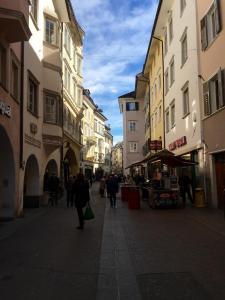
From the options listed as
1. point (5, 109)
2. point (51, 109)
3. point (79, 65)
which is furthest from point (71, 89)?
point (5, 109)

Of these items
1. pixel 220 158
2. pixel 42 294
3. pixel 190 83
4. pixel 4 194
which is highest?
pixel 190 83

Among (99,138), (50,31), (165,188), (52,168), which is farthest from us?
(99,138)

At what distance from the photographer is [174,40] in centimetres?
2978

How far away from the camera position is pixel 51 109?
25.4 metres

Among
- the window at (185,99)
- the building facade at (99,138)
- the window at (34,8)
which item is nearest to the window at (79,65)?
the window at (185,99)

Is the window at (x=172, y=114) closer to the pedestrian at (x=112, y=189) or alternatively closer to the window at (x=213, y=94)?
the pedestrian at (x=112, y=189)

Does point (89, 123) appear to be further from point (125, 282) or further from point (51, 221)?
point (125, 282)

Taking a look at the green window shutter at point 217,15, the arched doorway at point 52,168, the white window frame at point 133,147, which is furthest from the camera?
the white window frame at point 133,147

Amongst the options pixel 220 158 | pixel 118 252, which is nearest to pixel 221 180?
pixel 220 158

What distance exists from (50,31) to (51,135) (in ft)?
19.5

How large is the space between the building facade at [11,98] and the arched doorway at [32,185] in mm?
4260

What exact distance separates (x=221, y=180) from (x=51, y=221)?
306 inches

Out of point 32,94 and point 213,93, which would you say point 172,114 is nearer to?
point 213,93

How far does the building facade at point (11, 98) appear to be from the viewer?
562 inches
